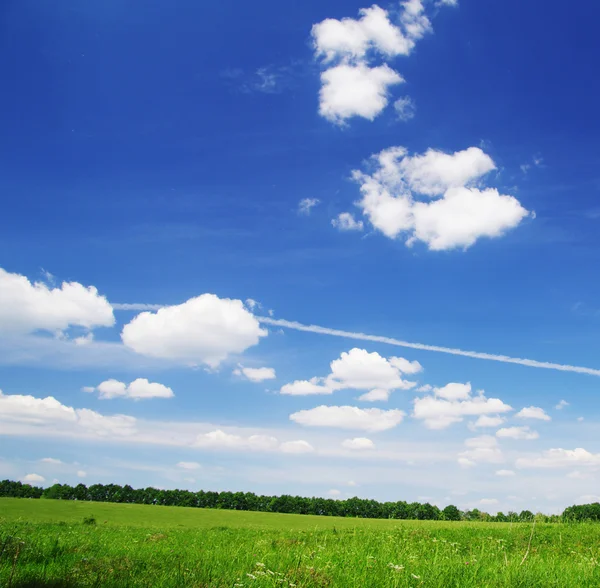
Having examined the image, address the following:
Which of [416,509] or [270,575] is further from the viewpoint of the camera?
[416,509]

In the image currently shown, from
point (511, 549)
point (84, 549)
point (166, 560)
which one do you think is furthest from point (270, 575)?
point (511, 549)

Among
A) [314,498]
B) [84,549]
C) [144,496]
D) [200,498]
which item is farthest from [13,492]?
[84,549]

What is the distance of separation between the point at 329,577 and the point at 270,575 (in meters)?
0.83

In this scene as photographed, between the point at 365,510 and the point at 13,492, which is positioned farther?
the point at 13,492

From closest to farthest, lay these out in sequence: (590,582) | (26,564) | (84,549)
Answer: (26,564)
(590,582)
(84,549)

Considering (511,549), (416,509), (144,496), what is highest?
(511,549)

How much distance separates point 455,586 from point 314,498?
9484 centimetres

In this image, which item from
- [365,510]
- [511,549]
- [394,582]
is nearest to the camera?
[394,582]

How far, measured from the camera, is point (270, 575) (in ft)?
20.7

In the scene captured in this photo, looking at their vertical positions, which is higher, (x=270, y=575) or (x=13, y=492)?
(x=270, y=575)

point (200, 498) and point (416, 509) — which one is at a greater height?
point (416, 509)

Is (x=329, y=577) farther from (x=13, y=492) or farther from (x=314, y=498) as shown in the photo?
(x=13, y=492)

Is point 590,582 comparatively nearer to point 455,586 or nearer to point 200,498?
point 455,586

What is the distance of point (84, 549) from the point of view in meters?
9.23
